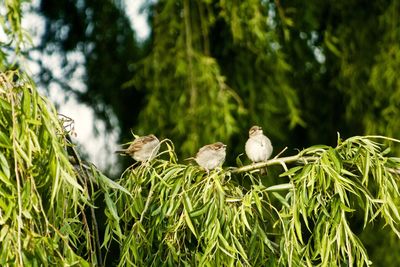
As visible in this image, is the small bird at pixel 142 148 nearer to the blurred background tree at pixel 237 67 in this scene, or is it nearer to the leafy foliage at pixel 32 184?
the blurred background tree at pixel 237 67

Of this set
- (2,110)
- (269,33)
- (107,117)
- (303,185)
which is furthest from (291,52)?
(2,110)

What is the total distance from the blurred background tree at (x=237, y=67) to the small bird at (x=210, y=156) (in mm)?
1011

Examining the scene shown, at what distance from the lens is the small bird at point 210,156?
11.8 feet

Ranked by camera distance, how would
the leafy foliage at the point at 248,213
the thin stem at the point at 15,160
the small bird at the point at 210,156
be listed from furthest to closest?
1. the small bird at the point at 210,156
2. the leafy foliage at the point at 248,213
3. the thin stem at the point at 15,160

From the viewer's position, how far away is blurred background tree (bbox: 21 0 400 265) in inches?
195

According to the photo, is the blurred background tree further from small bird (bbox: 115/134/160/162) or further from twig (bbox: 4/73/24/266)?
twig (bbox: 4/73/24/266)

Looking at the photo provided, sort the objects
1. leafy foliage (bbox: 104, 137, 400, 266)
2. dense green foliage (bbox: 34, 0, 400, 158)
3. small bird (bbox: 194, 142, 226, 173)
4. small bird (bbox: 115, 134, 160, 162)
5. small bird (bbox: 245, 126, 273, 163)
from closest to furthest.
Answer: leafy foliage (bbox: 104, 137, 400, 266)
small bird (bbox: 194, 142, 226, 173)
small bird (bbox: 115, 134, 160, 162)
small bird (bbox: 245, 126, 273, 163)
dense green foliage (bbox: 34, 0, 400, 158)

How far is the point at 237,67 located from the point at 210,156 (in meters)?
1.84

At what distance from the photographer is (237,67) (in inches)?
213

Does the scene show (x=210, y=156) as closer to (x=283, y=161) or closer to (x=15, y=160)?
(x=283, y=161)

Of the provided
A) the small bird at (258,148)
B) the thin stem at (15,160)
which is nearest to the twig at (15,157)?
the thin stem at (15,160)

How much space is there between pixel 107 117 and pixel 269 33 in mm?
1583

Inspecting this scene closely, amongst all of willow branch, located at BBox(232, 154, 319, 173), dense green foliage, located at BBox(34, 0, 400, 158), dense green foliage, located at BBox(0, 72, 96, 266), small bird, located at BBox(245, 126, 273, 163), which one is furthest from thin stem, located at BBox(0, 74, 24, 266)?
dense green foliage, located at BBox(34, 0, 400, 158)

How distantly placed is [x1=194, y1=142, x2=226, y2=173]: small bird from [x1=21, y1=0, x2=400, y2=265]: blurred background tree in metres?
1.01
